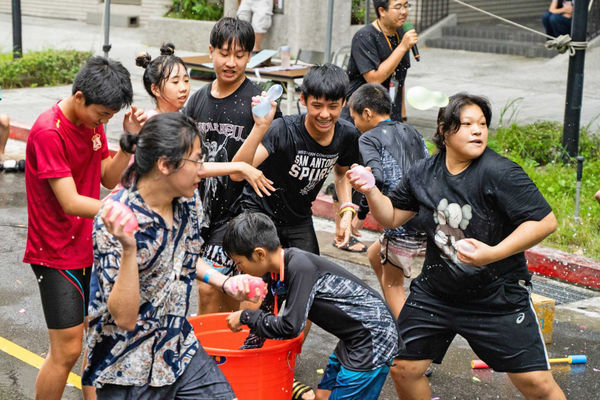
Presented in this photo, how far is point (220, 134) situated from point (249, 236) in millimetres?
1307

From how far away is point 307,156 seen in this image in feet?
16.4

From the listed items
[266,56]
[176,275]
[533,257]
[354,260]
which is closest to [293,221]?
[176,275]

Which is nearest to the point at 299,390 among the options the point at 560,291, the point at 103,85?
the point at 103,85

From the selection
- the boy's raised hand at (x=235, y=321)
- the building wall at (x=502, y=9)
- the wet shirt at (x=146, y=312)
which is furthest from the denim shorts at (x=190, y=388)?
the building wall at (x=502, y=9)

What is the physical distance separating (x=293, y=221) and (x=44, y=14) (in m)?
19.2

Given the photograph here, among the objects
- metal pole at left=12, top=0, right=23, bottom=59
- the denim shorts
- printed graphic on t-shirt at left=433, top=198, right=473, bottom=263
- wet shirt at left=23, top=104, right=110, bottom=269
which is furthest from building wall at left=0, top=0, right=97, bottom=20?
the denim shorts

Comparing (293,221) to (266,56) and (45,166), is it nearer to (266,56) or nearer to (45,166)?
(45,166)

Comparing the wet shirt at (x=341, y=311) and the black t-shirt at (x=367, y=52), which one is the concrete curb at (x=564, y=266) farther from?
the wet shirt at (x=341, y=311)

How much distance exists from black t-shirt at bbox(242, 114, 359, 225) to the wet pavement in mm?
963

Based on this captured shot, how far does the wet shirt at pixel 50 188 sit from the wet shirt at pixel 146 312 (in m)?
0.72

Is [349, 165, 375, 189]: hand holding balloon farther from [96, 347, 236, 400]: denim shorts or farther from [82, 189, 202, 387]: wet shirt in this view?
[96, 347, 236, 400]: denim shorts

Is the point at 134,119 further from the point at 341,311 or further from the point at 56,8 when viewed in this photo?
the point at 56,8

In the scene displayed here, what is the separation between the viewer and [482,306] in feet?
13.3

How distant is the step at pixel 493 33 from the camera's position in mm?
16266
